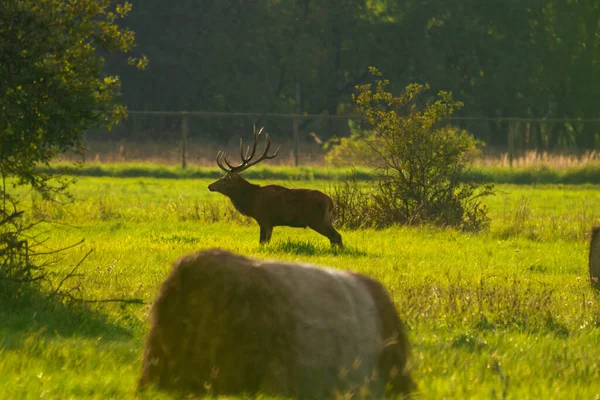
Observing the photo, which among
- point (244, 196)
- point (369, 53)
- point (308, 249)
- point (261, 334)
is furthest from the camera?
point (369, 53)

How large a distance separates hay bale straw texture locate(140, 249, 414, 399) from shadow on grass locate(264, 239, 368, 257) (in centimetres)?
874

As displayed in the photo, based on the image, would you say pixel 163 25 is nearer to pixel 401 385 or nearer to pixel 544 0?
pixel 544 0

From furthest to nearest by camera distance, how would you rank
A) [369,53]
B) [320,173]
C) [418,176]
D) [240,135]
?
1. [369,53]
2. [240,135]
3. [320,173]
4. [418,176]

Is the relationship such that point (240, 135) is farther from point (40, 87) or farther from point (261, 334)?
point (261, 334)

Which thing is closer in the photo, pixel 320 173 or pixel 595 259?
pixel 595 259

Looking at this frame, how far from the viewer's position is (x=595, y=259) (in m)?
11.3

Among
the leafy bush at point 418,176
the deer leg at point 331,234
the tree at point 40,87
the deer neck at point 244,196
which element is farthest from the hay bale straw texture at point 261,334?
the leafy bush at point 418,176

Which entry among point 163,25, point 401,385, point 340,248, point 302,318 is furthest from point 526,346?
point 163,25

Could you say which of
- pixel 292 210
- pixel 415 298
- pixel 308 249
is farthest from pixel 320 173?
pixel 415 298

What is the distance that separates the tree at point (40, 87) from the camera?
9.82 meters

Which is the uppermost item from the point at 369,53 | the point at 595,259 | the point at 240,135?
the point at 369,53

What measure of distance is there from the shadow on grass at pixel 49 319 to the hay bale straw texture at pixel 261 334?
7.11ft

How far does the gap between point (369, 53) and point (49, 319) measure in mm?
51893

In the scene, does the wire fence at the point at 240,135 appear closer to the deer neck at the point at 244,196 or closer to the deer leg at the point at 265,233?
the deer neck at the point at 244,196
